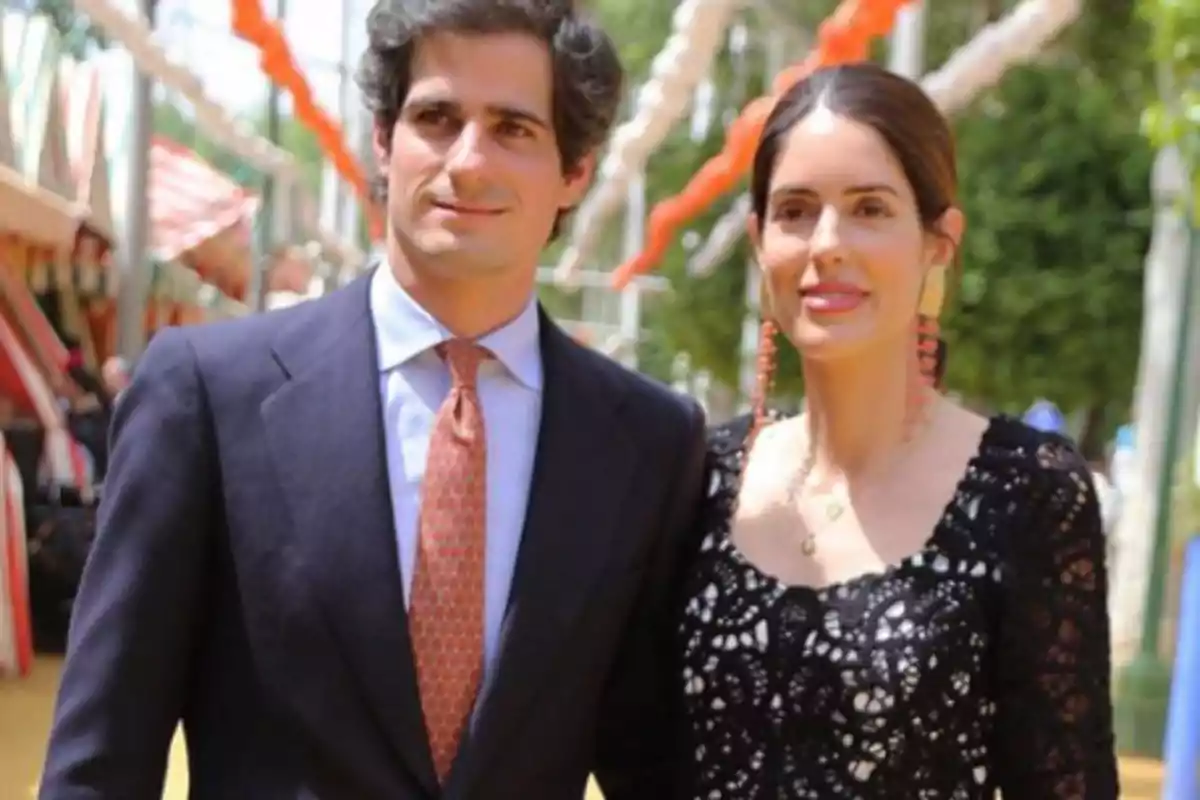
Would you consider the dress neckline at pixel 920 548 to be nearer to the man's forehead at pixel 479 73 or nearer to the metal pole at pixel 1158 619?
the man's forehead at pixel 479 73

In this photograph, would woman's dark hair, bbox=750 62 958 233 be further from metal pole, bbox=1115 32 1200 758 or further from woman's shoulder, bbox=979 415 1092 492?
metal pole, bbox=1115 32 1200 758

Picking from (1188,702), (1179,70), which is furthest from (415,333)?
(1179,70)

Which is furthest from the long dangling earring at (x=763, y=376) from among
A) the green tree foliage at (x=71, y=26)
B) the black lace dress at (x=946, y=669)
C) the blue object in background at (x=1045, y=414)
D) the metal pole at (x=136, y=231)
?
the green tree foliage at (x=71, y=26)

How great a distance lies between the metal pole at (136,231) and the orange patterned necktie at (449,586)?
9.97 m

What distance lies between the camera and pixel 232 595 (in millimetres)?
1991

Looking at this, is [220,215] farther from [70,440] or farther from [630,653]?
[630,653]

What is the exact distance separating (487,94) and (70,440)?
832cm

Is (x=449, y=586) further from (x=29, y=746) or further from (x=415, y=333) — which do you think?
(x=29, y=746)

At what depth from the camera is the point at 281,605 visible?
1.96m

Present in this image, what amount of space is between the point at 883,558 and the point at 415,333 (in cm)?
75

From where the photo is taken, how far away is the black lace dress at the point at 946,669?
7.18ft

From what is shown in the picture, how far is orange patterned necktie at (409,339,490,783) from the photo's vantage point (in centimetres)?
198

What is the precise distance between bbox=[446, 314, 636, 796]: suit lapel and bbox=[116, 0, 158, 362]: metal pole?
9841 mm

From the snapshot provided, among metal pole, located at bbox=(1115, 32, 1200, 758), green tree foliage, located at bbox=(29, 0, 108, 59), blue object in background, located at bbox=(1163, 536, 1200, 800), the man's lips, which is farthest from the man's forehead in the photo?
green tree foliage, located at bbox=(29, 0, 108, 59)
